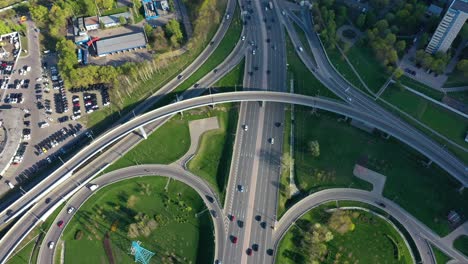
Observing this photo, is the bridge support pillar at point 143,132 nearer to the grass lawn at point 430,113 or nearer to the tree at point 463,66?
the grass lawn at point 430,113

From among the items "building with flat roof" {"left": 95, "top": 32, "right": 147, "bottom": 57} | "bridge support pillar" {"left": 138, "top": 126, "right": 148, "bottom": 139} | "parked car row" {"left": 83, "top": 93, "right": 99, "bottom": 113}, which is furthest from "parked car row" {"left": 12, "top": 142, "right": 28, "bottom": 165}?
"building with flat roof" {"left": 95, "top": 32, "right": 147, "bottom": 57}

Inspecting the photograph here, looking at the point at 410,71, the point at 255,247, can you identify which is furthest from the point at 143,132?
the point at 410,71

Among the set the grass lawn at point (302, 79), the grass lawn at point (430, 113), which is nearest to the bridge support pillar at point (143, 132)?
the grass lawn at point (302, 79)

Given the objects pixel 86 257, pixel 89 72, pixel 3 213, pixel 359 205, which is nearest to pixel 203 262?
pixel 86 257

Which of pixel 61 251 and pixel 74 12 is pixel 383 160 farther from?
pixel 74 12

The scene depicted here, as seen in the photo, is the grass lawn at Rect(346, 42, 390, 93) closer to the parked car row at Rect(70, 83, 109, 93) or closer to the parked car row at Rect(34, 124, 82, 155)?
the parked car row at Rect(70, 83, 109, 93)
